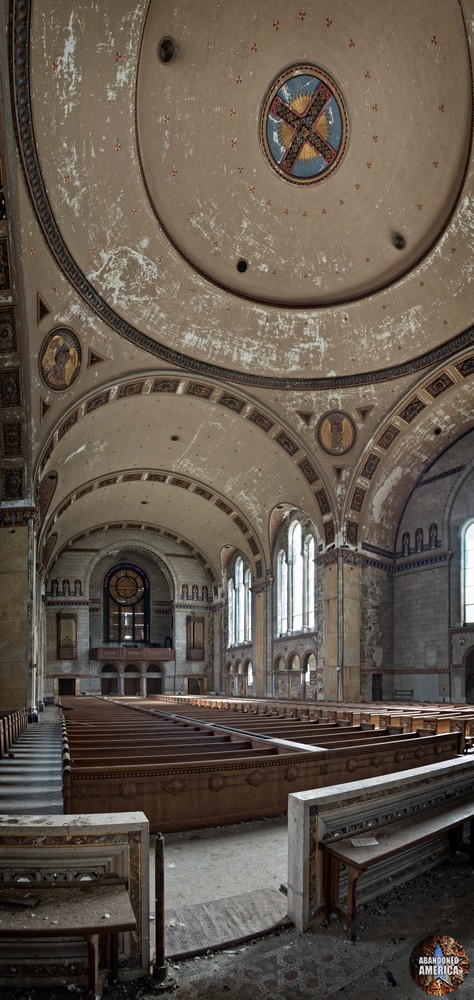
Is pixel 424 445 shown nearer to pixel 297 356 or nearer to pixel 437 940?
pixel 297 356

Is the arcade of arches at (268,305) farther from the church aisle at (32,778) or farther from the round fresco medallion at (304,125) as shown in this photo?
the church aisle at (32,778)

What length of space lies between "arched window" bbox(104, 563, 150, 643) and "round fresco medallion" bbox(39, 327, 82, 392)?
20.8 meters

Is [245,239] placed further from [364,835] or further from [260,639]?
[260,639]

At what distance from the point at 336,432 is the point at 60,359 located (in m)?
8.12

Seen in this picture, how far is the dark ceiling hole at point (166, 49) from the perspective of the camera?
11.4 meters

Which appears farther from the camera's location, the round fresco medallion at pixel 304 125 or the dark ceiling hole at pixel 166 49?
the round fresco medallion at pixel 304 125

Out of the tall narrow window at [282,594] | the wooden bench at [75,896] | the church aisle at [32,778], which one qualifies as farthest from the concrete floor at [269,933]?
the tall narrow window at [282,594]

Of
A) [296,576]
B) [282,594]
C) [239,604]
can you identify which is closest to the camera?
[296,576]

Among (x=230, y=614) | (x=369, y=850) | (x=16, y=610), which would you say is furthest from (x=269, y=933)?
(x=230, y=614)

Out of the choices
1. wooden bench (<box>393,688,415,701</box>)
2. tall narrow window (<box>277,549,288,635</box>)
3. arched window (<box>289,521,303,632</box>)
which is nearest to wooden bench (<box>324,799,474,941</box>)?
wooden bench (<box>393,688,415,701</box>)

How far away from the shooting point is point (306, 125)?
526 inches

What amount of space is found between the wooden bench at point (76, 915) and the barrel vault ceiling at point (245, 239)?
9.87m

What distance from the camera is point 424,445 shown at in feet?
64.2

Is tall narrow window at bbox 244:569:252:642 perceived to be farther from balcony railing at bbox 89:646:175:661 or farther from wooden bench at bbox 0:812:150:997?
wooden bench at bbox 0:812:150:997
